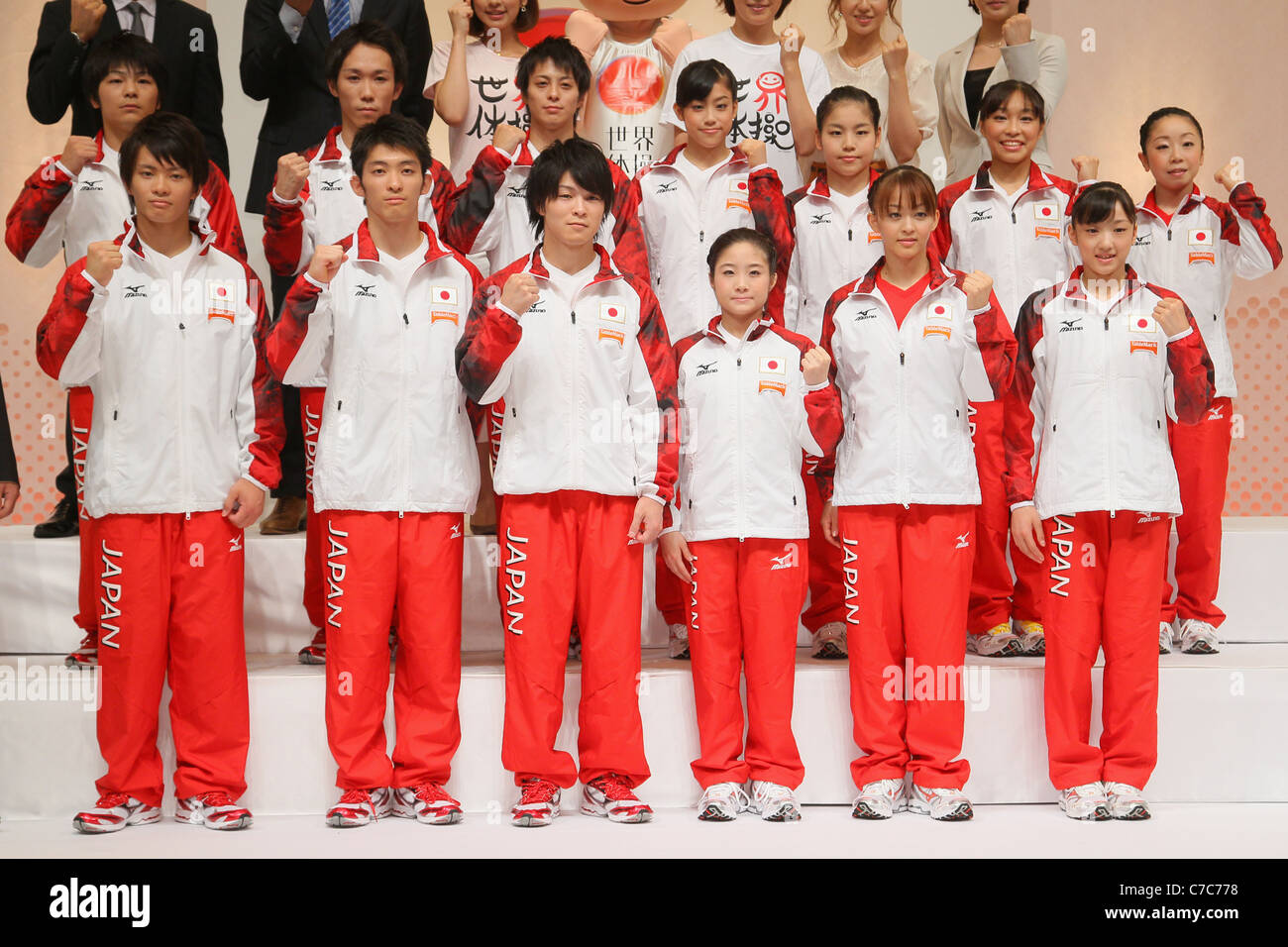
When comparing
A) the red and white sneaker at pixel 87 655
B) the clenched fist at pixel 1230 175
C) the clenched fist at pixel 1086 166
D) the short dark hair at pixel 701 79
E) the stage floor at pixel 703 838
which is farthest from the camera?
the clenched fist at pixel 1086 166

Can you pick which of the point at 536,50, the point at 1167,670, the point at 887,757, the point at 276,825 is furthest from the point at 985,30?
the point at 276,825

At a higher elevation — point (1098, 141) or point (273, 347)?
point (1098, 141)

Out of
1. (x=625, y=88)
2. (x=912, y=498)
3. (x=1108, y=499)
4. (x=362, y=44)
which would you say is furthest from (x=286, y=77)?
(x=1108, y=499)

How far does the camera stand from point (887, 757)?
141 inches

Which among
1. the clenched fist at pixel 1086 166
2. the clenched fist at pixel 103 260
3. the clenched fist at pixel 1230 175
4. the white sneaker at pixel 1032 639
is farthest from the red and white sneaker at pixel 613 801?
the clenched fist at pixel 1230 175

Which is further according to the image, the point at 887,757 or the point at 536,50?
the point at 536,50

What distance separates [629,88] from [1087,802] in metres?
2.96

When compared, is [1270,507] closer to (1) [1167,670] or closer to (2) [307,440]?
(1) [1167,670]

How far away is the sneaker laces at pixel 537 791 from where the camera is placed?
3480 millimetres

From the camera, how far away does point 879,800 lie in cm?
353

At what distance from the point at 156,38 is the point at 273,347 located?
1.68 metres

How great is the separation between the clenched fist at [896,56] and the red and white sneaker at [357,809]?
302 cm

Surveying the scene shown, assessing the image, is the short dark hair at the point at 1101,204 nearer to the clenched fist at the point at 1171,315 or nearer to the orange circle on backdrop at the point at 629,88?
the clenched fist at the point at 1171,315

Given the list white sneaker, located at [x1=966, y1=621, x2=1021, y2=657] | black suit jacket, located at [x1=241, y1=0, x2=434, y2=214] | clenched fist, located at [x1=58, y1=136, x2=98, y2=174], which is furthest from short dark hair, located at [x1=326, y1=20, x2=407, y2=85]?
white sneaker, located at [x1=966, y1=621, x2=1021, y2=657]
